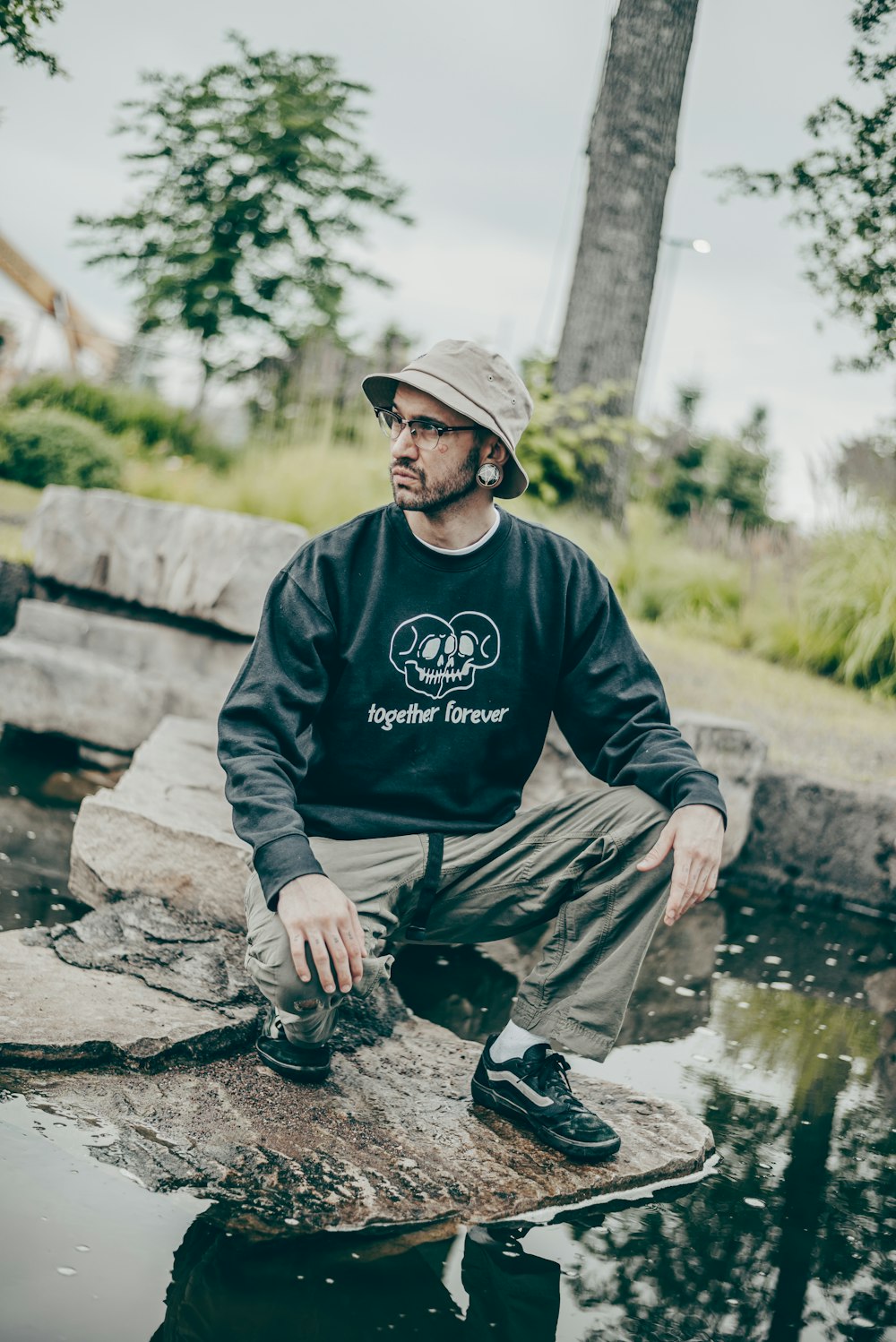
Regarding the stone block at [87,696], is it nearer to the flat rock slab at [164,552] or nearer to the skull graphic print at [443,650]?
the flat rock slab at [164,552]

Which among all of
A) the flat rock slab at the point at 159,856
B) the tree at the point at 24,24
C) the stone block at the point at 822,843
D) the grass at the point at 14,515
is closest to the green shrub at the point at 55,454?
the grass at the point at 14,515

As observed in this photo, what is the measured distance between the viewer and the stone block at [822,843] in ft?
14.3

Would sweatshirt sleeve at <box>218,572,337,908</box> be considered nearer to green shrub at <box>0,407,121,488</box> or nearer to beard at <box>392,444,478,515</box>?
beard at <box>392,444,478,515</box>

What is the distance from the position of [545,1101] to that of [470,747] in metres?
0.64

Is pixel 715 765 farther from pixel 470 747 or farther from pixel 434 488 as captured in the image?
pixel 434 488

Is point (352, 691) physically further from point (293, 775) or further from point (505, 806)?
point (505, 806)

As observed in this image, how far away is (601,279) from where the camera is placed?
6.64 metres

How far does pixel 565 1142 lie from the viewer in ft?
7.04

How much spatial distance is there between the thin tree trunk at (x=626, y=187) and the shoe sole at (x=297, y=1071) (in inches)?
200

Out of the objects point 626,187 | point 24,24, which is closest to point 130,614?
point 24,24

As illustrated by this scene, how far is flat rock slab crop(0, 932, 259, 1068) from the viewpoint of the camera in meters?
2.11

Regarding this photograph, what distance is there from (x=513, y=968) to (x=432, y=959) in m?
0.22

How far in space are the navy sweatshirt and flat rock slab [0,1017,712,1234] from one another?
0.48m

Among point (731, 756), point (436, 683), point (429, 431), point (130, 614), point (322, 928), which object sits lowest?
point (322, 928)
